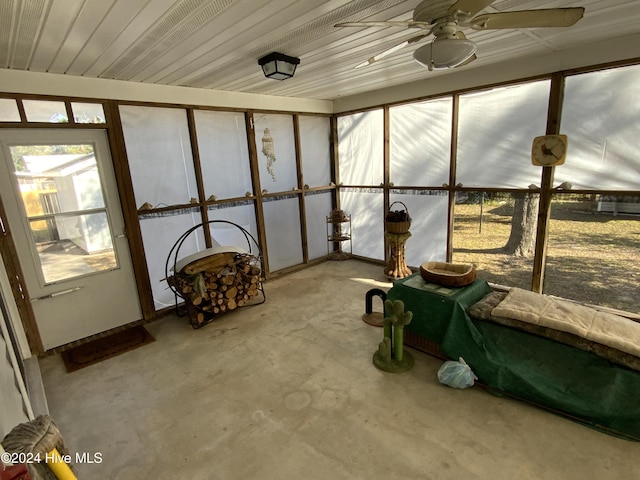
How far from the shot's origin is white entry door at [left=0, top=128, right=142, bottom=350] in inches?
113

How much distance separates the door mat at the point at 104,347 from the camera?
2971mm

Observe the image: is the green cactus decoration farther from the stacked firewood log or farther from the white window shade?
the white window shade

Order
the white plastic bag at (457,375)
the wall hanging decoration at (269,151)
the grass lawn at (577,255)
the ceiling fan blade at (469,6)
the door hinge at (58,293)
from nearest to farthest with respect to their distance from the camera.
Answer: the ceiling fan blade at (469,6) < the white plastic bag at (457,375) < the door hinge at (58,293) < the grass lawn at (577,255) < the wall hanging decoration at (269,151)

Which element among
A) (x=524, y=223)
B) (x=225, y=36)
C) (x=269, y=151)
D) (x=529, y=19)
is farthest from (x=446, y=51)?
(x=269, y=151)

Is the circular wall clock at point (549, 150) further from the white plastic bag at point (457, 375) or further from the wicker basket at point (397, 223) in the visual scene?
the white plastic bag at point (457, 375)

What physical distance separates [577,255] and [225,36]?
511 cm

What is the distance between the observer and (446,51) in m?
1.57

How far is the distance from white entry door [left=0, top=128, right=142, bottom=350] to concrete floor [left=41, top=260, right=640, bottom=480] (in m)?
0.56

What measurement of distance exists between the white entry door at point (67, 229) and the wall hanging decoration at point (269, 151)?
1.92 metres

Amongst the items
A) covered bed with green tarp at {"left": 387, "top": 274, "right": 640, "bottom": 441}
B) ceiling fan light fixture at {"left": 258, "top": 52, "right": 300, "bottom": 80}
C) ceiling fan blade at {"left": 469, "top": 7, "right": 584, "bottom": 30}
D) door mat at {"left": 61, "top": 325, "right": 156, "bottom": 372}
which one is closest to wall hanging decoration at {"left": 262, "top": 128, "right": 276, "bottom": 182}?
ceiling fan light fixture at {"left": 258, "top": 52, "right": 300, "bottom": 80}

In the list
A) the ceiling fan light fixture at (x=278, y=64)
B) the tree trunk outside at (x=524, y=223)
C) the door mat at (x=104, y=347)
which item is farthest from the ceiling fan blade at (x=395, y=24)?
the door mat at (x=104, y=347)

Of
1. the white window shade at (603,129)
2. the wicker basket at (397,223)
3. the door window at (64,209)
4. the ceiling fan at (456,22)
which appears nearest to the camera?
the ceiling fan at (456,22)

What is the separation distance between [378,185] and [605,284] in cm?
298

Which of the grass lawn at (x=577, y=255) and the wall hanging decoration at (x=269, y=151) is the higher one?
the wall hanging decoration at (x=269, y=151)
